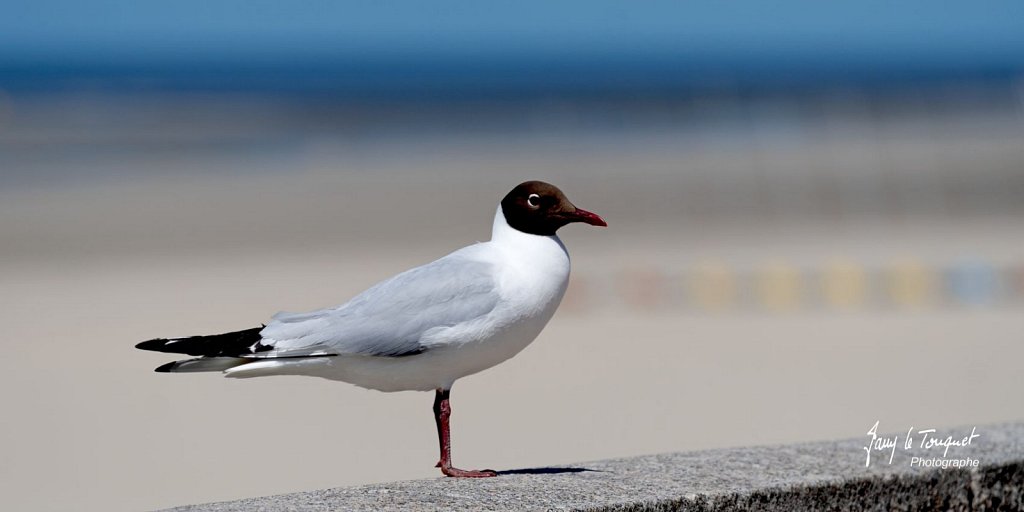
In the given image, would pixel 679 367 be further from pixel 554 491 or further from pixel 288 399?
pixel 554 491

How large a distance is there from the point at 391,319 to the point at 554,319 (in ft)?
35.7

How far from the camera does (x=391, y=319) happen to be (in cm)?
402

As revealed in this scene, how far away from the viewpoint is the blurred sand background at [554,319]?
9859 millimetres

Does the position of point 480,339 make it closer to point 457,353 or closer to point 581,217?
point 457,353

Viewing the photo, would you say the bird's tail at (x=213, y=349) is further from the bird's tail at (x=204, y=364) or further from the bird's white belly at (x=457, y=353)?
the bird's white belly at (x=457, y=353)

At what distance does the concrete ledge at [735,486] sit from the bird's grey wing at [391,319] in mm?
426

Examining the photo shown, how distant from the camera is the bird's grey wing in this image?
3996 millimetres

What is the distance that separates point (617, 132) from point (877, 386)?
28.8m

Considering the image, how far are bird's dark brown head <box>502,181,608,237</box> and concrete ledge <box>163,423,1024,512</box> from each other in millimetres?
772

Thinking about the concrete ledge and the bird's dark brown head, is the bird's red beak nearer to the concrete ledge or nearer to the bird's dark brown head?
the bird's dark brown head

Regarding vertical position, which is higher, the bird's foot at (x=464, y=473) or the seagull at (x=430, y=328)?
the seagull at (x=430, y=328)

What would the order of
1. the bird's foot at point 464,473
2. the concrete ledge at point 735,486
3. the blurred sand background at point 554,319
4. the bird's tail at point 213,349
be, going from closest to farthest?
the concrete ledge at point 735,486, the bird's tail at point 213,349, the bird's foot at point 464,473, the blurred sand background at point 554,319

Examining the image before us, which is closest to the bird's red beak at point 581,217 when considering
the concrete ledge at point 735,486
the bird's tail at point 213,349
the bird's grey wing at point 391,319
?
the bird's grey wing at point 391,319

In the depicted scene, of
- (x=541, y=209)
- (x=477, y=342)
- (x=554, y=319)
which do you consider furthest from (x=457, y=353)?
(x=554, y=319)
